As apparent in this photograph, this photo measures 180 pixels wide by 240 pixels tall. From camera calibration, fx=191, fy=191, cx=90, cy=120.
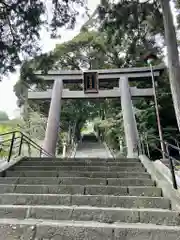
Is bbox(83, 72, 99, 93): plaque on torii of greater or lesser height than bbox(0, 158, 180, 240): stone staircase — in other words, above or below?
above

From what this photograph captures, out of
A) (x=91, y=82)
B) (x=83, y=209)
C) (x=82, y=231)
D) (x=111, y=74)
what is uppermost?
(x=111, y=74)

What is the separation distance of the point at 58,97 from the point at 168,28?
5.39 meters

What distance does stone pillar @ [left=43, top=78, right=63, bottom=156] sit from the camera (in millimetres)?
7855

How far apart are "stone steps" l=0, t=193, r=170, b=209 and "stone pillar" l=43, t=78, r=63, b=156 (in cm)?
498

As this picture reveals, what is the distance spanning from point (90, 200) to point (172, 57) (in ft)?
15.9

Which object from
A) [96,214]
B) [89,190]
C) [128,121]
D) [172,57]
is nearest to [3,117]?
[128,121]

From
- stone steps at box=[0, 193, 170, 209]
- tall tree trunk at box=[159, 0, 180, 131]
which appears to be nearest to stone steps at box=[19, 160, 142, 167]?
stone steps at box=[0, 193, 170, 209]

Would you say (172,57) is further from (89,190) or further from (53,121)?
(53,121)

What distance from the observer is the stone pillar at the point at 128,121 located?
24.8ft

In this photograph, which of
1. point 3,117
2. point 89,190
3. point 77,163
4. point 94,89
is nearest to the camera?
point 89,190

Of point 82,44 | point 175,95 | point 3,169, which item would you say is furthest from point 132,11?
point 82,44

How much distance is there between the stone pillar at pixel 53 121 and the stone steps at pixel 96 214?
5330 millimetres

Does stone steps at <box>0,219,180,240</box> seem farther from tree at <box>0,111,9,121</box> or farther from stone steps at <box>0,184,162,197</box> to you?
tree at <box>0,111,9,121</box>

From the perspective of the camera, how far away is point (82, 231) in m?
2.00
